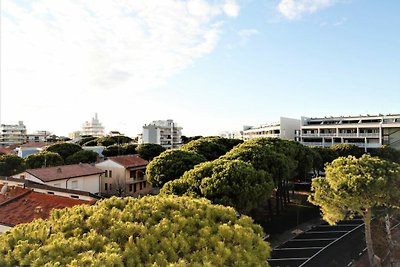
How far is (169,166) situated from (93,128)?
135m

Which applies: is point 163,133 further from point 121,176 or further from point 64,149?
point 121,176

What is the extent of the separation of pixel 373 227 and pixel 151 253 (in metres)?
A: 23.6

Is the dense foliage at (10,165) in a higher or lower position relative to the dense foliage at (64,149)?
lower

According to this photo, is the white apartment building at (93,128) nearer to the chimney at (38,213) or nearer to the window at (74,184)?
the window at (74,184)

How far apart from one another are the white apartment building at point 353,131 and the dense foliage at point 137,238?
64.7m

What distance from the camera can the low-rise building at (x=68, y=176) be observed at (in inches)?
1178

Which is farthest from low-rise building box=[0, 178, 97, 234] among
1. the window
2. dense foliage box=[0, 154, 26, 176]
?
dense foliage box=[0, 154, 26, 176]

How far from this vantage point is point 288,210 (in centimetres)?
3600

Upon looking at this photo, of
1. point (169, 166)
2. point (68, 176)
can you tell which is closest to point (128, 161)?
point (68, 176)

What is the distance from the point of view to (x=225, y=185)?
20734mm

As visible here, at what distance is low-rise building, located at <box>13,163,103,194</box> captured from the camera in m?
29.9

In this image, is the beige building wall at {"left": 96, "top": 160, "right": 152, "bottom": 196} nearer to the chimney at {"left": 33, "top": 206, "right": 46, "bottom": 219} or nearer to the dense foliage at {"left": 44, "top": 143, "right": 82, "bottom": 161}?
the dense foliage at {"left": 44, "top": 143, "right": 82, "bottom": 161}

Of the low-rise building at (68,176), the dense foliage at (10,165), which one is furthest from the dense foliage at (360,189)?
the dense foliage at (10,165)

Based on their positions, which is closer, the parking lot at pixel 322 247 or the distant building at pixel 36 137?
the parking lot at pixel 322 247
